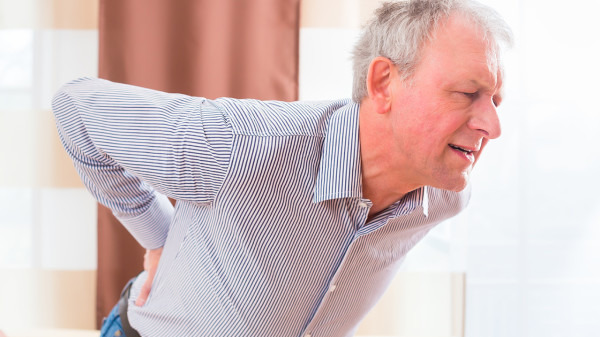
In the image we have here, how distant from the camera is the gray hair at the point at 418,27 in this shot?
1152 millimetres

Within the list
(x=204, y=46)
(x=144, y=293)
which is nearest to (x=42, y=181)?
(x=204, y=46)

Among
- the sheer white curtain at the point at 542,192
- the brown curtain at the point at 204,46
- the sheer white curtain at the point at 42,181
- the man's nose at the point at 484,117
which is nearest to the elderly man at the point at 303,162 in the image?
the man's nose at the point at 484,117

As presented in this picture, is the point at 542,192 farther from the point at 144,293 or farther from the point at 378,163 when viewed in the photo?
the point at 144,293

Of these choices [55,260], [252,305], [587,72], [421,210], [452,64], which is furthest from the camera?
[55,260]

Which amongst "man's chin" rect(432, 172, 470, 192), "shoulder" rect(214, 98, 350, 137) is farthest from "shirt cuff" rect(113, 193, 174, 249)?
"man's chin" rect(432, 172, 470, 192)

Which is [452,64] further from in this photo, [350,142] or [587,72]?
[587,72]

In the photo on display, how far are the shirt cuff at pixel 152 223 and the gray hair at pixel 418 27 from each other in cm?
60

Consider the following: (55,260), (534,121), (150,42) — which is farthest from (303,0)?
(55,260)

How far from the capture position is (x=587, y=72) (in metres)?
2.39

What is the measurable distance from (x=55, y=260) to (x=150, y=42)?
105 cm

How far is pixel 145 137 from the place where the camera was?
45.9 inches

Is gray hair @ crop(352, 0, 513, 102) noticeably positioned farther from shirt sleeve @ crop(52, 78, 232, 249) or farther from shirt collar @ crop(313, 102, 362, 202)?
shirt sleeve @ crop(52, 78, 232, 249)

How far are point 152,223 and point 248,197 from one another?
40 centimetres

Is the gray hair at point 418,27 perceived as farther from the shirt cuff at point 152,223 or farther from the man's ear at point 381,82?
the shirt cuff at point 152,223
